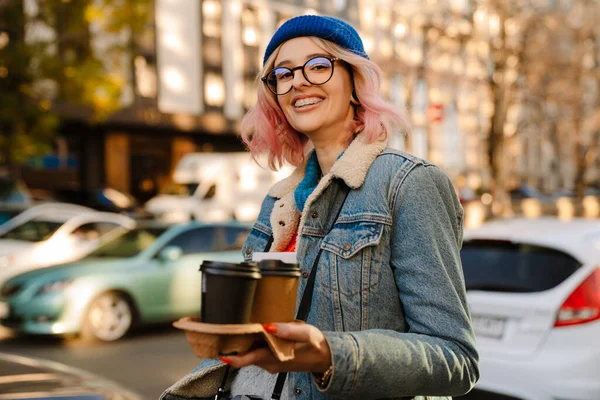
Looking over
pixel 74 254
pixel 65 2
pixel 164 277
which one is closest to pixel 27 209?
pixel 74 254

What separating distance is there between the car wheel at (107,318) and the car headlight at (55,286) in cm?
39

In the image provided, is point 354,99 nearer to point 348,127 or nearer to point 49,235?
point 348,127

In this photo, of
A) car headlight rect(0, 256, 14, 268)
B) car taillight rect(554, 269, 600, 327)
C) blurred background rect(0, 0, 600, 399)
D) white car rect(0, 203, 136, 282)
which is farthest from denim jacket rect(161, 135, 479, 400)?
car headlight rect(0, 256, 14, 268)

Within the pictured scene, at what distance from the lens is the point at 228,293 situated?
47.3 inches

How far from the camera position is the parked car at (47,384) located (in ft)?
10.3

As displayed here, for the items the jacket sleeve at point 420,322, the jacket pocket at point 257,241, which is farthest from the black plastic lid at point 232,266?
the jacket pocket at point 257,241

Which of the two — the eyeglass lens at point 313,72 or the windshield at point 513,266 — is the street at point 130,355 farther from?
the eyeglass lens at point 313,72

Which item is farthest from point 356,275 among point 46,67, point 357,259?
point 46,67

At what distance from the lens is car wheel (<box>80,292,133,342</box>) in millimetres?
8422

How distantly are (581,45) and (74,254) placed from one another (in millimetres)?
21146

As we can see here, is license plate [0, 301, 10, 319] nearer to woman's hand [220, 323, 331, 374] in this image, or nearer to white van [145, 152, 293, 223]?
woman's hand [220, 323, 331, 374]

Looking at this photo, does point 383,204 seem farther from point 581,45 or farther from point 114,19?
point 581,45

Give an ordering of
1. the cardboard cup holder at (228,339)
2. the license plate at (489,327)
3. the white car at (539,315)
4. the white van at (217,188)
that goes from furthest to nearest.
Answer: the white van at (217,188), the license plate at (489,327), the white car at (539,315), the cardboard cup holder at (228,339)

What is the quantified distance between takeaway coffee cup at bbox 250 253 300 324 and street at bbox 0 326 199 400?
5.05 metres
